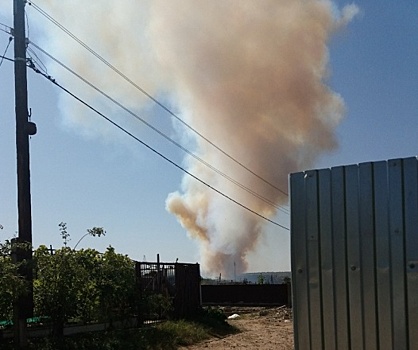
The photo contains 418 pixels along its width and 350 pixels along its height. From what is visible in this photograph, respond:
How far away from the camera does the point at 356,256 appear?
3.01 metres

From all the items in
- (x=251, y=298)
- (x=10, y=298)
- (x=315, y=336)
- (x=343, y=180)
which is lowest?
(x=251, y=298)

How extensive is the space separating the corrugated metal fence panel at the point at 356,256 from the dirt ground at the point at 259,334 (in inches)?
398

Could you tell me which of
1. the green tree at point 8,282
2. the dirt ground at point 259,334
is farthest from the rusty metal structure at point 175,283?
the green tree at point 8,282

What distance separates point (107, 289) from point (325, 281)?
34.4ft

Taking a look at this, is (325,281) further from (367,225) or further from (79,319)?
(79,319)

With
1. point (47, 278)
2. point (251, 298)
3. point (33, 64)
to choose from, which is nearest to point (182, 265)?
point (47, 278)

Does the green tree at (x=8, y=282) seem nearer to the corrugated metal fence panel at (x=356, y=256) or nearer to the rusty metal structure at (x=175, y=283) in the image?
the rusty metal structure at (x=175, y=283)

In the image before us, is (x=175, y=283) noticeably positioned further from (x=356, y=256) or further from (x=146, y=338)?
(x=356, y=256)

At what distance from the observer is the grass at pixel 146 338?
11.6m

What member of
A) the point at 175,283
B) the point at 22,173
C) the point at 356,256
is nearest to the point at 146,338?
the point at 175,283

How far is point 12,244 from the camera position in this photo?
11203mm

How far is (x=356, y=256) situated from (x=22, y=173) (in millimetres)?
10160

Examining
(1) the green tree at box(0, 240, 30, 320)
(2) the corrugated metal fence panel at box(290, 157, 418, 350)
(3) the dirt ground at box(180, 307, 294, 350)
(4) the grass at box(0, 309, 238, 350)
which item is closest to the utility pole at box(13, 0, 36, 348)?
(1) the green tree at box(0, 240, 30, 320)

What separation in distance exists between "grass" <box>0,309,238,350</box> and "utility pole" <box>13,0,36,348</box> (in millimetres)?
604
